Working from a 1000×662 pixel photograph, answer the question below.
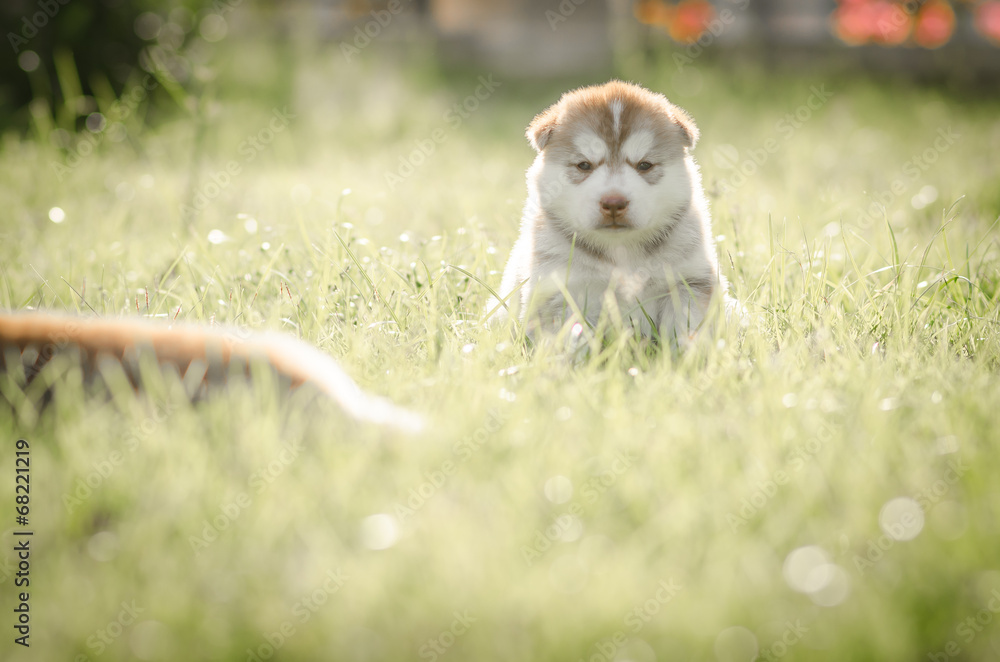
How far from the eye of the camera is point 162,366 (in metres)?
1.91

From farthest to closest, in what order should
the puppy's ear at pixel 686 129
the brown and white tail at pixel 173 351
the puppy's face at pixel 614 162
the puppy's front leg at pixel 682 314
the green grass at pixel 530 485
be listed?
the puppy's ear at pixel 686 129 → the puppy's face at pixel 614 162 → the puppy's front leg at pixel 682 314 → the brown and white tail at pixel 173 351 → the green grass at pixel 530 485

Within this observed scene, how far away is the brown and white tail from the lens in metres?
1.87

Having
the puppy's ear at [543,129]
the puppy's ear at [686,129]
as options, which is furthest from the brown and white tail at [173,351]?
the puppy's ear at [686,129]

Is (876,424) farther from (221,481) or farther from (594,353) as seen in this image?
(221,481)

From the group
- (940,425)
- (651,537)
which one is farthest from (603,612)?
(940,425)

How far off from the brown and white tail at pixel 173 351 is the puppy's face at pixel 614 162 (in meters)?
1.29

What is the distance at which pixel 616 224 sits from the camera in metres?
2.84

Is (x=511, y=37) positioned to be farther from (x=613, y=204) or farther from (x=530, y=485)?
(x=530, y=485)

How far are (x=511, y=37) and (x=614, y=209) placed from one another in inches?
350

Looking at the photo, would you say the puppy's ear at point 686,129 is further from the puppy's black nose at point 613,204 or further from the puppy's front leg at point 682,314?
the puppy's front leg at point 682,314

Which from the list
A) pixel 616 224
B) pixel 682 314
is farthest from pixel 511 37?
pixel 682 314

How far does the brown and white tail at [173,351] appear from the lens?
1.87 metres

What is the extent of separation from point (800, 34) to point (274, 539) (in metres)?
13.7

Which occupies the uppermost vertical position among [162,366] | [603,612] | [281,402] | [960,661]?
[162,366]
